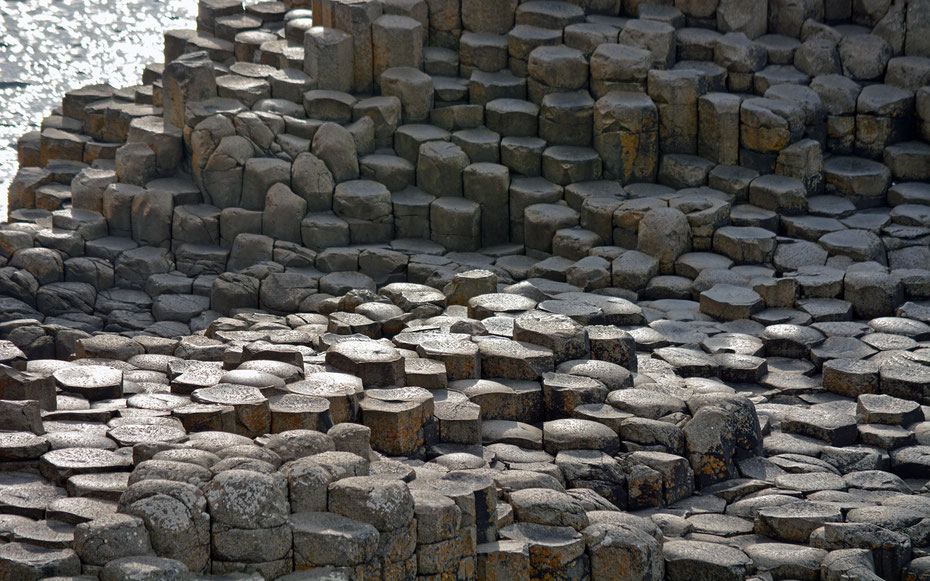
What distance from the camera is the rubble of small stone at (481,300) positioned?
7711 millimetres

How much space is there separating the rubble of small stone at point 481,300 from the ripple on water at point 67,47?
644cm

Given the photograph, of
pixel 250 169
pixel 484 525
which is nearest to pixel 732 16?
pixel 250 169

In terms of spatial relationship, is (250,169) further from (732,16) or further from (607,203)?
(732,16)

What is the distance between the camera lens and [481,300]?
39.3 feet

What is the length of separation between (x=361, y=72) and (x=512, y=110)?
1.99 metres

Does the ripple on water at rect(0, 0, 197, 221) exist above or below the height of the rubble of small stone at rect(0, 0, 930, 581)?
above

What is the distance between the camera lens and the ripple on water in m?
23.7

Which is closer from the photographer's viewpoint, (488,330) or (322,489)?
(322,489)

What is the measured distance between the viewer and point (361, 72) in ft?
52.0

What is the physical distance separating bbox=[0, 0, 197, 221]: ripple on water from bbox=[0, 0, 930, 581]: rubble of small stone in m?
6.44

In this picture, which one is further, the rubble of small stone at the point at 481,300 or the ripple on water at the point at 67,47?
the ripple on water at the point at 67,47

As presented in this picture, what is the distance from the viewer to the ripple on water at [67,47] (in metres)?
23.7

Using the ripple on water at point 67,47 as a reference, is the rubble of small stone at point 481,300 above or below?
below

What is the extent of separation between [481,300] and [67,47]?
17.5 metres
